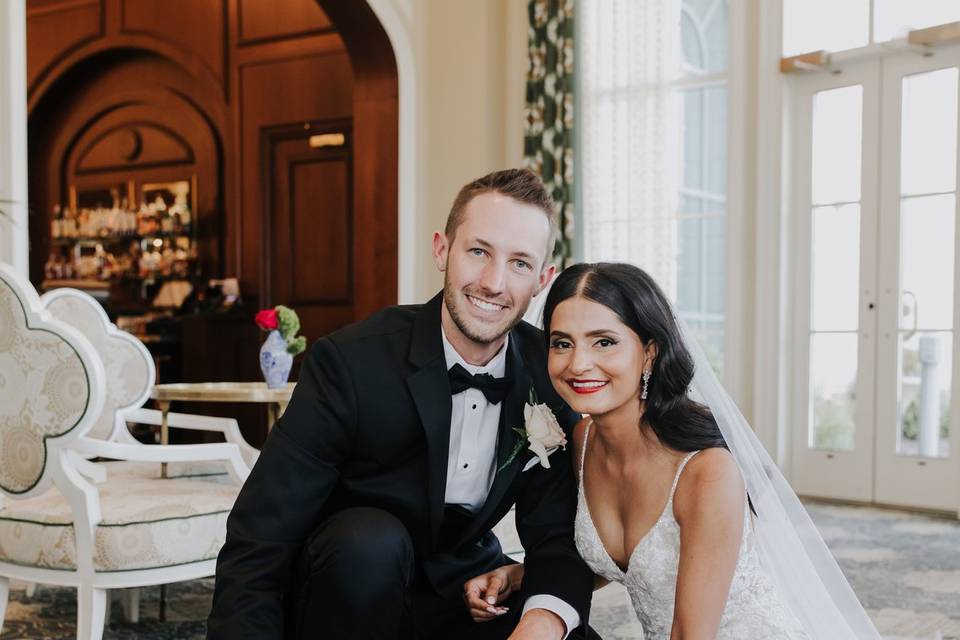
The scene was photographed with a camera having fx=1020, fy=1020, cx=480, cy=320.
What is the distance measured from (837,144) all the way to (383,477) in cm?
461

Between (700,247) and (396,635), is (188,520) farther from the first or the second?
(700,247)

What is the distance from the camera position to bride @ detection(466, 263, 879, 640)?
183 centimetres

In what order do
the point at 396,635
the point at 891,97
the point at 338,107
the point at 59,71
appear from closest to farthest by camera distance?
the point at 396,635, the point at 891,97, the point at 338,107, the point at 59,71

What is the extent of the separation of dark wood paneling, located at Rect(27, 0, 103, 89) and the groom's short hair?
7971 mm

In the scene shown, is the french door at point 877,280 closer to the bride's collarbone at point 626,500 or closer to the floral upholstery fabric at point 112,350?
the floral upholstery fabric at point 112,350

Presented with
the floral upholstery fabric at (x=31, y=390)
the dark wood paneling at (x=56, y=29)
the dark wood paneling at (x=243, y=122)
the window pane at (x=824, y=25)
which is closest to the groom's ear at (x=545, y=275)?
the floral upholstery fabric at (x=31, y=390)

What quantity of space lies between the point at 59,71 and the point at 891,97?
7.14 meters

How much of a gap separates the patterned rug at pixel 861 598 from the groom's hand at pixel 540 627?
1.14 meters

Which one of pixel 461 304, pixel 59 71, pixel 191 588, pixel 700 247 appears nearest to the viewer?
pixel 461 304

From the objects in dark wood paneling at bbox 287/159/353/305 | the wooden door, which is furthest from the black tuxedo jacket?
dark wood paneling at bbox 287/159/353/305

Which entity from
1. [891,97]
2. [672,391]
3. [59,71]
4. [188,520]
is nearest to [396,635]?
[672,391]

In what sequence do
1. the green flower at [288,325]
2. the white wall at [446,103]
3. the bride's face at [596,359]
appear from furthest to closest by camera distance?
the white wall at [446,103] < the green flower at [288,325] < the bride's face at [596,359]

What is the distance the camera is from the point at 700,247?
619cm

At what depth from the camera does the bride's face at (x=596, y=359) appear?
1.90 metres
